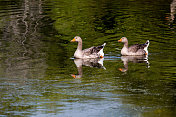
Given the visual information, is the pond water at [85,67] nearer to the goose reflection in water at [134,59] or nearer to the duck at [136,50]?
the goose reflection in water at [134,59]

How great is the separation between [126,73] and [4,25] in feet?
60.1

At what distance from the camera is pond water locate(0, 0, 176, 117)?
50.3ft

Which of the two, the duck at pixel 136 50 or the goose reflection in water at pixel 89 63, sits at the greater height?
the duck at pixel 136 50

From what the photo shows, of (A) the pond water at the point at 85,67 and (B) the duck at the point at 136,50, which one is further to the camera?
(B) the duck at the point at 136,50

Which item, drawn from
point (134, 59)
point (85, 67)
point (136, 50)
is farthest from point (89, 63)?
point (136, 50)

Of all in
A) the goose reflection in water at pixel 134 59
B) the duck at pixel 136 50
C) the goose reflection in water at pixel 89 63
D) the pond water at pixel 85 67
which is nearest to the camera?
the pond water at pixel 85 67

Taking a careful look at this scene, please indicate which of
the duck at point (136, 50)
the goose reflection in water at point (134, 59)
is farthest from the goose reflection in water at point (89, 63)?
the duck at point (136, 50)

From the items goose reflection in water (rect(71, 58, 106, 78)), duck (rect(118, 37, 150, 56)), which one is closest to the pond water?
goose reflection in water (rect(71, 58, 106, 78))

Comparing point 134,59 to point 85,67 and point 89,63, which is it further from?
point 85,67

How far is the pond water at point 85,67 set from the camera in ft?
50.3

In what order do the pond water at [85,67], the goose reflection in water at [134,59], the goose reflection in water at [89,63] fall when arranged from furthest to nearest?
the goose reflection in water at [134,59]
the goose reflection in water at [89,63]
the pond water at [85,67]

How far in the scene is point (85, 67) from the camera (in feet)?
72.4

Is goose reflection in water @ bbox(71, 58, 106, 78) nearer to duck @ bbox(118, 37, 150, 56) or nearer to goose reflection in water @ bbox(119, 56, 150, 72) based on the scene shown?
goose reflection in water @ bbox(119, 56, 150, 72)

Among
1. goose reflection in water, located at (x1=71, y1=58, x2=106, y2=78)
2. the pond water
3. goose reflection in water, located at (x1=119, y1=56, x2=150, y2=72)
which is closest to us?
the pond water
